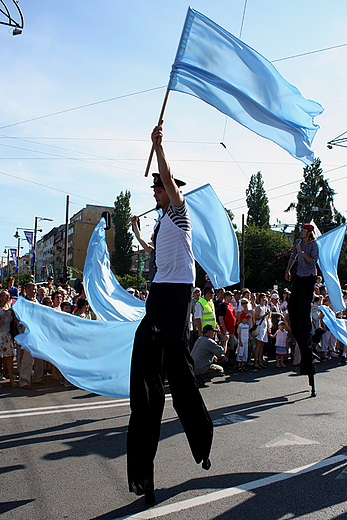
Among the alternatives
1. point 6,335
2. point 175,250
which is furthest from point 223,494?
point 6,335

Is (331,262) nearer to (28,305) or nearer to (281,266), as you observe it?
(28,305)

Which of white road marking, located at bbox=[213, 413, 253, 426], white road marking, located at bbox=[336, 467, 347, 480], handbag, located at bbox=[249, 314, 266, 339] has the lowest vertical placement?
white road marking, located at bbox=[213, 413, 253, 426]

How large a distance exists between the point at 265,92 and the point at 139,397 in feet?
11.0

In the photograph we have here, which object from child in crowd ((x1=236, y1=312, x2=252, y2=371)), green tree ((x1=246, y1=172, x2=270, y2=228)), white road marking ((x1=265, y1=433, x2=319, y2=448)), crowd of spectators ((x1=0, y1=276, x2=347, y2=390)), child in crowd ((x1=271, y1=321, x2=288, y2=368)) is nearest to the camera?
white road marking ((x1=265, y1=433, x2=319, y2=448))

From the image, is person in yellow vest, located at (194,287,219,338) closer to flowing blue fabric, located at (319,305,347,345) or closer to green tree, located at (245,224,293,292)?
flowing blue fabric, located at (319,305,347,345)

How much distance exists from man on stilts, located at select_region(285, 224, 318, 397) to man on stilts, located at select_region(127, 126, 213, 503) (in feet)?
11.9

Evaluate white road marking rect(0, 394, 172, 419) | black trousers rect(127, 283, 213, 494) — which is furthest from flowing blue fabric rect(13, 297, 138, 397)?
black trousers rect(127, 283, 213, 494)

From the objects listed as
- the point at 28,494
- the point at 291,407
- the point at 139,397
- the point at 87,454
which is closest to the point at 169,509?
the point at 139,397

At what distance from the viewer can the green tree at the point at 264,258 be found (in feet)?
163

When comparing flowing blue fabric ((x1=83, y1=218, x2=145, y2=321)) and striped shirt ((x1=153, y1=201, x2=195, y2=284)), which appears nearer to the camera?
striped shirt ((x1=153, y1=201, x2=195, y2=284))

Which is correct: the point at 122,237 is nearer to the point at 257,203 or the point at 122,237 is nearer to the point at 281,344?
the point at 257,203

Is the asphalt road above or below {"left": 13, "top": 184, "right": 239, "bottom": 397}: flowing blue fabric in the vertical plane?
below

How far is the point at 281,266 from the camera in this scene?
49.5 meters

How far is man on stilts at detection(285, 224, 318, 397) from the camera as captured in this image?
650cm
